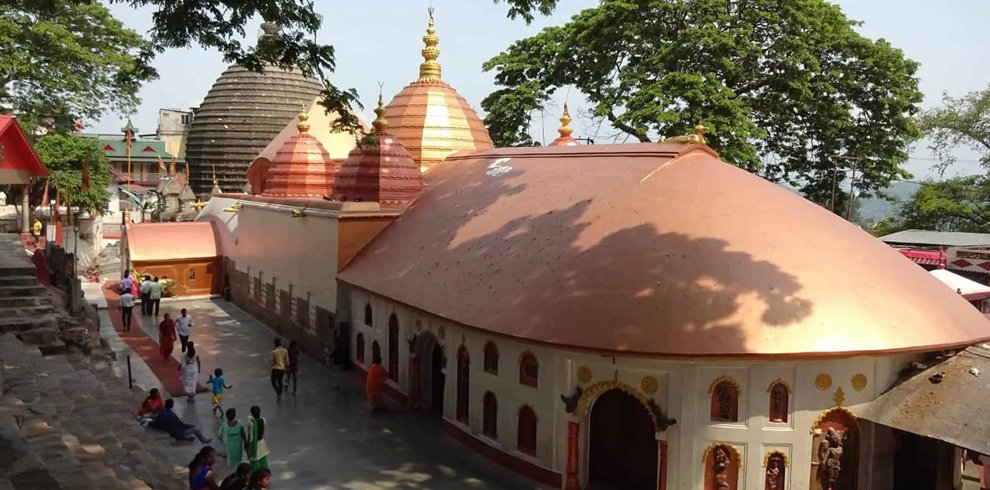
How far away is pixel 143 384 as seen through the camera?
16.1 metres

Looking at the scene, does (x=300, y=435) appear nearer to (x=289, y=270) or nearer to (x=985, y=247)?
(x=289, y=270)

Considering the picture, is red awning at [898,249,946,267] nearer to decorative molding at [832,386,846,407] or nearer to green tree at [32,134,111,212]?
decorative molding at [832,386,846,407]

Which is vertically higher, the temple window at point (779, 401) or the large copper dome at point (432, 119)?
the large copper dome at point (432, 119)

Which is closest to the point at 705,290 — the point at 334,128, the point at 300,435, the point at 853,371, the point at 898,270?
the point at 853,371

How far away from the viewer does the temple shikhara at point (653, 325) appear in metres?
10.0

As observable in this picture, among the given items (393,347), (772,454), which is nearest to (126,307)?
(393,347)

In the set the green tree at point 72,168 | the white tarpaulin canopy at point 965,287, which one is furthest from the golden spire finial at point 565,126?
the green tree at point 72,168

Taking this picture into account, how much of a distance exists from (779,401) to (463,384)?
5.19m

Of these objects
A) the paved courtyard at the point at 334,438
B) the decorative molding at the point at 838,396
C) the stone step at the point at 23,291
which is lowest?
the paved courtyard at the point at 334,438

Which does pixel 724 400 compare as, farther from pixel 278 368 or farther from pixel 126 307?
pixel 126 307

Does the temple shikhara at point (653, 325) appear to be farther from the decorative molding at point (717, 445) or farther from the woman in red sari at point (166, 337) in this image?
the woman in red sari at point (166, 337)

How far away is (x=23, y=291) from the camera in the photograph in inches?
590

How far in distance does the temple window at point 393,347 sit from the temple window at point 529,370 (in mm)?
4257

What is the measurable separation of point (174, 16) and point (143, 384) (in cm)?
989
